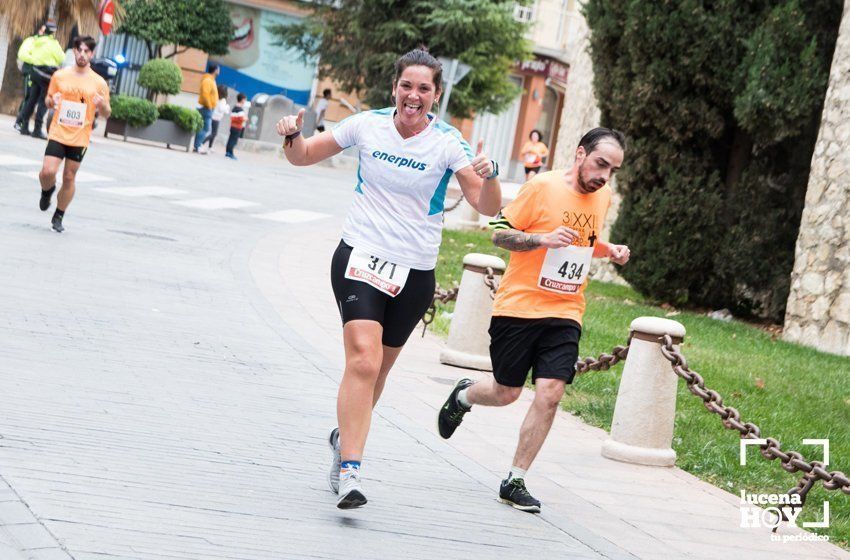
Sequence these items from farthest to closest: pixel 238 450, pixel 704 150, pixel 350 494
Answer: pixel 704 150 → pixel 238 450 → pixel 350 494

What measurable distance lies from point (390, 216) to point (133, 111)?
80.1 ft

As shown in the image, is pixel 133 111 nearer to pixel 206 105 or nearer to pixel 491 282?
pixel 206 105

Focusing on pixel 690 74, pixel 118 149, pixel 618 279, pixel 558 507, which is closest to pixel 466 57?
pixel 118 149

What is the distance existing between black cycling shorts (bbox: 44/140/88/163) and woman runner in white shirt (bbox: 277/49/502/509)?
852 cm

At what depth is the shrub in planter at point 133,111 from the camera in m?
29.8

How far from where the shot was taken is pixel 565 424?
9375 mm

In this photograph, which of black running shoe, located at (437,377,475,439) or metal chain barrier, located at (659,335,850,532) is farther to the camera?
black running shoe, located at (437,377,475,439)

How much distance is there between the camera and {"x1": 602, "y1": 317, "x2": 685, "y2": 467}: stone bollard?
826 cm

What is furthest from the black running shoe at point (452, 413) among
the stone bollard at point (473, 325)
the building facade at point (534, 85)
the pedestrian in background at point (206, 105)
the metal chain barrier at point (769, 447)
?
the building facade at point (534, 85)

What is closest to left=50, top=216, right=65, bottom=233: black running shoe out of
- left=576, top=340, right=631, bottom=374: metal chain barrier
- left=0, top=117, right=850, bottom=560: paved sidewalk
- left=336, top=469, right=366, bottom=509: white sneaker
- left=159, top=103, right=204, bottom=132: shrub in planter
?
left=0, top=117, right=850, bottom=560: paved sidewalk

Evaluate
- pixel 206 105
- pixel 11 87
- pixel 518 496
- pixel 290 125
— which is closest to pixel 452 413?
pixel 518 496

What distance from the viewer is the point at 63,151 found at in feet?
47.2

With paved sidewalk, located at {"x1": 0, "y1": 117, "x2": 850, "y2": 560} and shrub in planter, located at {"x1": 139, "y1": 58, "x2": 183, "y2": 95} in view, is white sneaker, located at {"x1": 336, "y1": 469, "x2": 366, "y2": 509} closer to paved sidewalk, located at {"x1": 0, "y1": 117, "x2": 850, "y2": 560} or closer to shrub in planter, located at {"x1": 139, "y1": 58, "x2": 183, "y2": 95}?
paved sidewalk, located at {"x1": 0, "y1": 117, "x2": 850, "y2": 560}

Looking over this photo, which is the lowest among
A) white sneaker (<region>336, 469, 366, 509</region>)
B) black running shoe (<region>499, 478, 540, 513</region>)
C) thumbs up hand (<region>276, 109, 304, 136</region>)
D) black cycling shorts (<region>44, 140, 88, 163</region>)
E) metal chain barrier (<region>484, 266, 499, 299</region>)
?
black running shoe (<region>499, 478, 540, 513</region>)
